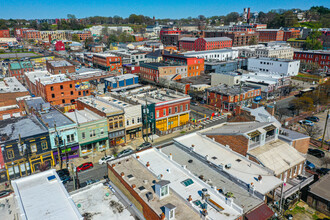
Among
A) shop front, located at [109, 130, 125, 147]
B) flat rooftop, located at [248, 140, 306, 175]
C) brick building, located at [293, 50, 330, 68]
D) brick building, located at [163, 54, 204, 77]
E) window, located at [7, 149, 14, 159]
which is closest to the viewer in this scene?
flat rooftop, located at [248, 140, 306, 175]

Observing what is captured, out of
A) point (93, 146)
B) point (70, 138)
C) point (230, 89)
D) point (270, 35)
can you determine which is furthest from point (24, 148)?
point (270, 35)

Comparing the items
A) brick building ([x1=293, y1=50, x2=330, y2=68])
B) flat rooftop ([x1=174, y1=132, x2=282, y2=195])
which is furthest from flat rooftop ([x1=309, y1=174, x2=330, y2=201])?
brick building ([x1=293, y1=50, x2=330, y2=68])

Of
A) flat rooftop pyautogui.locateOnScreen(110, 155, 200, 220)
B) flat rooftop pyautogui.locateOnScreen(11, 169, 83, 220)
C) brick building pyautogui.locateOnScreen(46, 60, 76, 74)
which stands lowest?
flat rooftop pyautogui.locateOnScreen(11, 169, 83, 220)

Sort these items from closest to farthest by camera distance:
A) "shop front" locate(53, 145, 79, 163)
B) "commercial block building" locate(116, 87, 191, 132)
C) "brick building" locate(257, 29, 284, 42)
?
"shop front" locate(53, 145, 79, 163) < "commercial block building" locate(116, 87, 191, 132) < "brick building" locate(257, 29, 284, 42)

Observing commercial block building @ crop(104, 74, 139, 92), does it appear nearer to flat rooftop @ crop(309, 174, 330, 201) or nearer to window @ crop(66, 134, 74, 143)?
window @ crop(66, 134, 74, 143)

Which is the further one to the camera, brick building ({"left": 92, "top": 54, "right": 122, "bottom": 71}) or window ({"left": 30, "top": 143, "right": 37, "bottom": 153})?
brick building ({"left": 92, "top": 54, "right": 122, "bottom": 71})

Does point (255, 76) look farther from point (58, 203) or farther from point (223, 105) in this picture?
point (58, 203)

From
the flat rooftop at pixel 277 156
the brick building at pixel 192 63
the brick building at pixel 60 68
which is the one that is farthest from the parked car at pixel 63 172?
the brick building at pixel 192 63
